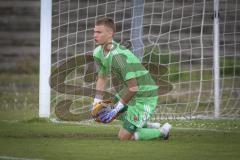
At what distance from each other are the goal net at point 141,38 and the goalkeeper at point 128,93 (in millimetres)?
2182

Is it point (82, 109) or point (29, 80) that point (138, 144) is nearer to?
point (82, 109)

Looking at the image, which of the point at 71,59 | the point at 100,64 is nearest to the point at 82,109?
the point at 71,59

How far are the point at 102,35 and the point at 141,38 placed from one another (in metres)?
2.62

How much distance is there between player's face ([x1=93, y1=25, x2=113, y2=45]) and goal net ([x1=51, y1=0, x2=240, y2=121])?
2302 millimetres

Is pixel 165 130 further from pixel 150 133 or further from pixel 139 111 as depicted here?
pixel 139 111

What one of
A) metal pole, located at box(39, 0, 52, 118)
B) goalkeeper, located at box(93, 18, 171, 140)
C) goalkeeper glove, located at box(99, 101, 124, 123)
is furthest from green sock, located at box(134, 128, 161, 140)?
metal pole, located at box(39, 0, 52, 118)

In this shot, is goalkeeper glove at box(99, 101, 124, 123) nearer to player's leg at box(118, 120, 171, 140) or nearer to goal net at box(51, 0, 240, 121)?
player's leg at box(118, 120, 171, 140)

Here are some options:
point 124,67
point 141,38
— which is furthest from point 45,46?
point 124,67

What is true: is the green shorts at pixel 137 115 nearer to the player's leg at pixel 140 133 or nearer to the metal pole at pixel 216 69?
the player's leg at pixel 140 133

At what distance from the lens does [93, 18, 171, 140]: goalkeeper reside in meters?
10.1

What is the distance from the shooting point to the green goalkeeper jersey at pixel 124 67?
1025 cm

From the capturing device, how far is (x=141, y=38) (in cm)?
1288

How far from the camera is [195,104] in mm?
14250

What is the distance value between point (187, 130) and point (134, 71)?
4.34ft
